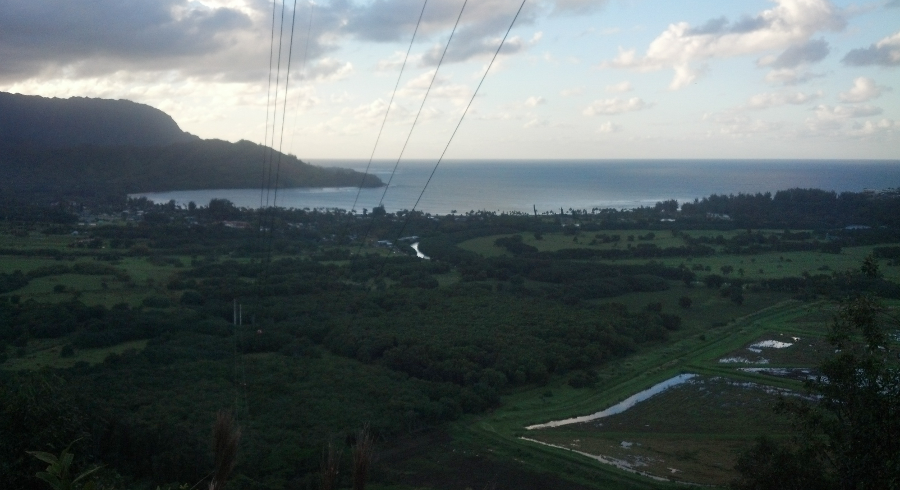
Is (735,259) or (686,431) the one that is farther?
(735,259)

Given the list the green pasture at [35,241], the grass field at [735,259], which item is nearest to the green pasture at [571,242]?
the grass field at [735,259]

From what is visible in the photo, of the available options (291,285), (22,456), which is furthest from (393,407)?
(291,285)

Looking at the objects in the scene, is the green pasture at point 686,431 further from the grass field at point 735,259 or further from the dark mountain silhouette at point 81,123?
the dark mountain silhouette at point 81,123

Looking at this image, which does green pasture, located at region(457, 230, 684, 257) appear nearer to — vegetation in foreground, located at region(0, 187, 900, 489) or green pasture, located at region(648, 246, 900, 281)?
vegetation in foreground, located at region(0, 187, 900, 489)

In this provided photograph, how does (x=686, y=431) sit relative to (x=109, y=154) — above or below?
below

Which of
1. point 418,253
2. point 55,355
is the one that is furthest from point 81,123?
point 55,355

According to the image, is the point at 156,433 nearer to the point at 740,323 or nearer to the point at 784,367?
the point at 784,367

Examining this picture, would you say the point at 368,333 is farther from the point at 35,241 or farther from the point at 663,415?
the point at 35,241
